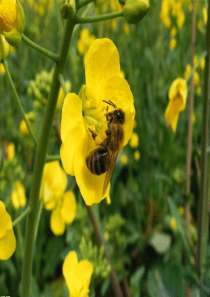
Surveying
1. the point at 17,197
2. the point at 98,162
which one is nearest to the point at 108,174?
the point at 98,162

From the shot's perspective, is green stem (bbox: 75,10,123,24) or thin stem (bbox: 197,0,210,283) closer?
green stem (bbox: 75,10,123,24)

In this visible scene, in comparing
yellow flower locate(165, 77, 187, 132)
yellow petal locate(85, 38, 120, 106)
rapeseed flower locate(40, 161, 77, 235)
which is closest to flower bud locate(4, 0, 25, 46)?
yellow petal locate(85, 38, 120, 106)

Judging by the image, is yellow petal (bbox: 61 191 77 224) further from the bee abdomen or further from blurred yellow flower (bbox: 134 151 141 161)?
blurred yellow flower (bbox: 134 151 141 161)

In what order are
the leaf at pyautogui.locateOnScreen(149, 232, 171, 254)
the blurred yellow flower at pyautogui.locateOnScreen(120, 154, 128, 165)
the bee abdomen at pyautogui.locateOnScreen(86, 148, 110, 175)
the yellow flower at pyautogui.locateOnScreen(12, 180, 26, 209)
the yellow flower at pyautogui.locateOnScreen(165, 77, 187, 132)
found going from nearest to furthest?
the bee abdomen at pyautogui.locateOnScreen(86, 148, 110, 175)
the yellow flower at pyautogui.locateOnScreen(165, 77, 187, 132)
the yellow flower at pyautogui.locateOnScreen(12, 180, 26, 209)
the leaf at pyautogui.locateOnScreen(149, 232, 171, 254)
the blurred yellow flower at pyautogui.locateOnScreen(120, 154, 128, 165)

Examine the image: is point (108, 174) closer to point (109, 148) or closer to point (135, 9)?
point (109, 148)

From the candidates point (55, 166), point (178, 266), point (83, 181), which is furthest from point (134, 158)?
point (83, 181)

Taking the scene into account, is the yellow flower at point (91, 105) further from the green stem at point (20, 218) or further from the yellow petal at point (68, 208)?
the yellow petal at point (68, 208)
